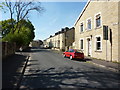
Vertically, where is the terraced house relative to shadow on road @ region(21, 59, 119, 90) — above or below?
above

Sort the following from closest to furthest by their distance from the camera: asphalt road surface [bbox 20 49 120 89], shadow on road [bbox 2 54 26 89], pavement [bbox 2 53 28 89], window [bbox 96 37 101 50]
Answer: pavement [bbox 2 53 28 89], shadow on road [bbox 2 54 26 89], asphalt road surface [bbox 20 49 120 89], window [bbox 96 37 101 50]

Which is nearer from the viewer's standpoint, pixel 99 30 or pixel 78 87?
pixel 78 87

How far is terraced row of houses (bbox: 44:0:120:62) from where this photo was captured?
12250 millimetres

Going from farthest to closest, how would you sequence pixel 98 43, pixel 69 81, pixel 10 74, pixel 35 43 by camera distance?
pixel 35 43 → pixel 98 43 → pixel 10 74 → pixel 69 81

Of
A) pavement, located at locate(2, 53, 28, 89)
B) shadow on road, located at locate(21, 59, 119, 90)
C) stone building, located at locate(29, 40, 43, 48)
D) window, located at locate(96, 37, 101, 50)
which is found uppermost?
stone building, located at locate(29, 40, 43, 48)

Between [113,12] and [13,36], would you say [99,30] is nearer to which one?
[113,12]

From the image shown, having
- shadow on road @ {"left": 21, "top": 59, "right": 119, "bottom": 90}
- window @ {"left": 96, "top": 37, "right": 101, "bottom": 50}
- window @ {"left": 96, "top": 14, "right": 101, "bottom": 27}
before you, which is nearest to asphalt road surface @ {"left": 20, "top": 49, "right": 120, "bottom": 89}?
shadow on road @ {"left": 21, "top": 59, "right": 119, "bottom": 90}

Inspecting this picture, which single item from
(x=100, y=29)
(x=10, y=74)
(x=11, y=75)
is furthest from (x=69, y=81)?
(x=100, y=29)

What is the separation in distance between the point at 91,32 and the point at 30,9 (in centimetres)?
1786

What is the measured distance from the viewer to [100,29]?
14.9 m

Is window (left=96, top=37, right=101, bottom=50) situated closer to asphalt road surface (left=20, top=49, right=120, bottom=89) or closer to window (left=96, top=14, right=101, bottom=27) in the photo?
window (left=96, top=14, right=101, bottom=27)

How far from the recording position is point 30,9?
28.7 metres

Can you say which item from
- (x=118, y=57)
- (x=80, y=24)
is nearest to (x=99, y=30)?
(x=118, y=57)

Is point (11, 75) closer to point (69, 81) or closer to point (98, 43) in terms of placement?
point (69, 81)
